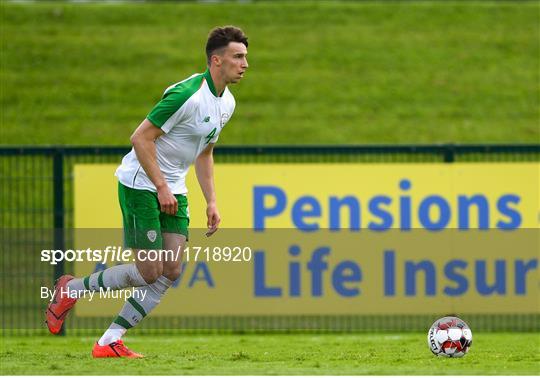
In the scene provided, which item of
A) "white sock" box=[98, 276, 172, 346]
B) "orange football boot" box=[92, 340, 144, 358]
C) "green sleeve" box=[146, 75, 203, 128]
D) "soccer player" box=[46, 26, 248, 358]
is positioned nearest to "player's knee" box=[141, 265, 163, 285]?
"soccer player" box=[46, 26, 248, 358]

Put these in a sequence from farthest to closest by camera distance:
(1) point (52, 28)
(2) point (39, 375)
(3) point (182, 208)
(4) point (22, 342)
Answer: (1) point (52, 28), (4) point (22, 342), (3) point (182, 208), (2) point (39, 375)

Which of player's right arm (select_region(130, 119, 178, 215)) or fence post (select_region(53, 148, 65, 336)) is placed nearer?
player's right arm (select_region(130, 119, 178, 215))

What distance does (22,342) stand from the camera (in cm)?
1164

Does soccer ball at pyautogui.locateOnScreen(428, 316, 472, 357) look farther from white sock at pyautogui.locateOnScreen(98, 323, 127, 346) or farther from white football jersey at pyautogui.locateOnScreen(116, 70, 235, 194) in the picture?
white sock at pyautogui.locateOnScreen(98, 323, 127, 346)

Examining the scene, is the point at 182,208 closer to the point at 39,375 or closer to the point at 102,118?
the point at 39,375

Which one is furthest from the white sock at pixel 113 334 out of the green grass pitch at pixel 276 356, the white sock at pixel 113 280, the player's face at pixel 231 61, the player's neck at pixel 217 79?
the player's face at pixel 231 61

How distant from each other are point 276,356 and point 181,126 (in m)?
2.04

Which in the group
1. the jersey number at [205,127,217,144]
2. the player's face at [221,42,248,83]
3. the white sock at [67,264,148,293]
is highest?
the player's face at [221,42,248,83]

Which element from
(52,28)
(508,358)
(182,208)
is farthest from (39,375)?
(52,28)

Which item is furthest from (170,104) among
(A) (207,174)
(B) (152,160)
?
(A) (207,174)

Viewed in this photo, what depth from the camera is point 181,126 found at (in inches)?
329

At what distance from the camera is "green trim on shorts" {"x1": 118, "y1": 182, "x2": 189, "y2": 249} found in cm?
823

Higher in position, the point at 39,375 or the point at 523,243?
the point at 523,243

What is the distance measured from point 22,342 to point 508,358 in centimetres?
503
